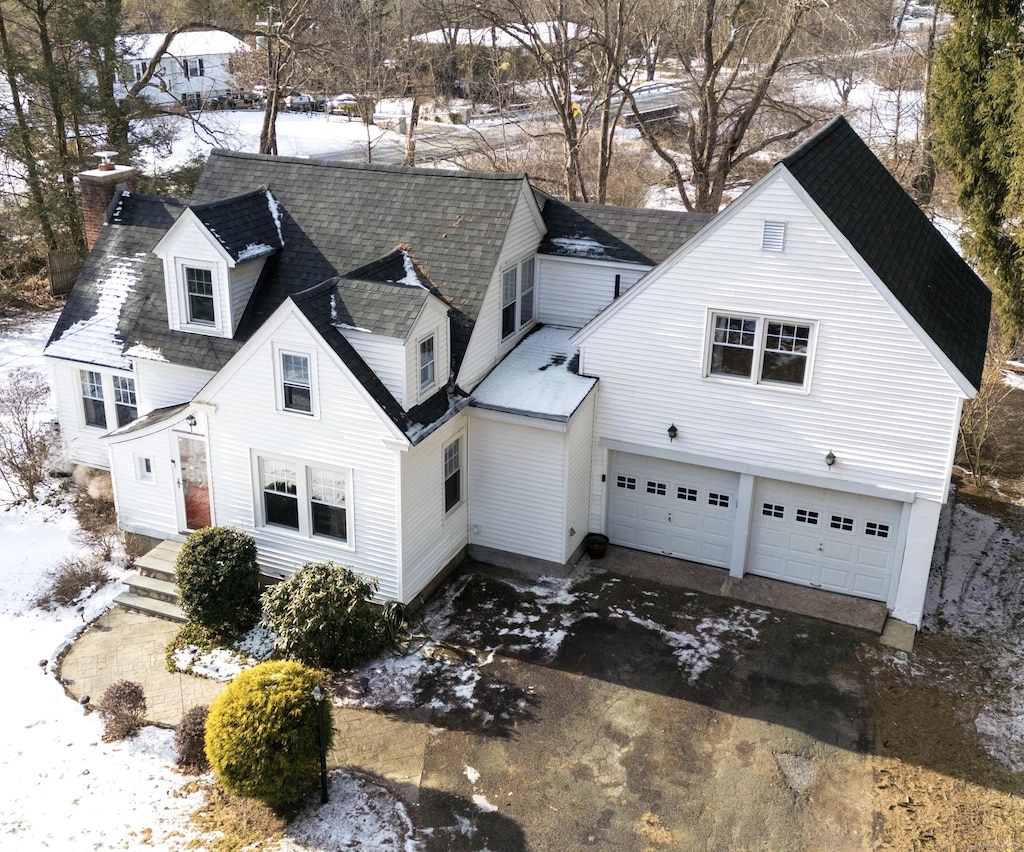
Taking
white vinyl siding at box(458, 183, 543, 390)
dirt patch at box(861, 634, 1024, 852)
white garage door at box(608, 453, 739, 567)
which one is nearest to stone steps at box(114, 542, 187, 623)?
white vinyl siding at box(458, 183, 543, 390)

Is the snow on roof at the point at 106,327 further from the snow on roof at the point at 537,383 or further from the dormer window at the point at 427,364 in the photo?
the snow on roof at the point at 537,383

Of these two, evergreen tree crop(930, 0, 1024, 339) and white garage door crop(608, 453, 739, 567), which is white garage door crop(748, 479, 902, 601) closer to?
white garage door crop(608, 453, 739, 567)

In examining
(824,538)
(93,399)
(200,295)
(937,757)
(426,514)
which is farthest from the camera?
(93,399)

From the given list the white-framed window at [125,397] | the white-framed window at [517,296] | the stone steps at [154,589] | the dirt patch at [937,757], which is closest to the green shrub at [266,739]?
the stone steps at [154,589]

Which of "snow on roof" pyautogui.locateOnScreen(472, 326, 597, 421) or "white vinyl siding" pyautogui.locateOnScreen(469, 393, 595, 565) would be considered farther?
"white vinyl siding" pyautogui.locateOnScreen(469, 393, 595, 565)

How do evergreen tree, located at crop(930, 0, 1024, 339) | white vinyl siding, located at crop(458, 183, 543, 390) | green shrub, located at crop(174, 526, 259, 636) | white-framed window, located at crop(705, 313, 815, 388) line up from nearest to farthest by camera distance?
1. green shrub, located at crop(174, 526, 259, 636)
2. white-framed window, located at crop(705, 313, 815, 388)
3. white vinyl siding, located at crop(458, 183, 543, 390)
4. evergreen tree, located at crop(930, 0, 1024, 339)

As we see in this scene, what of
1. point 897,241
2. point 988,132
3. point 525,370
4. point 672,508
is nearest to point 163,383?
point 525,370

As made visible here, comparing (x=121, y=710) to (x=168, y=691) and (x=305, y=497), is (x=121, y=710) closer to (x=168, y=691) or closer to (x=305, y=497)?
(x=168, y=691)

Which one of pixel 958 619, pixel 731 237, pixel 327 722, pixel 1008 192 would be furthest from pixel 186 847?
pixel 1008 192
